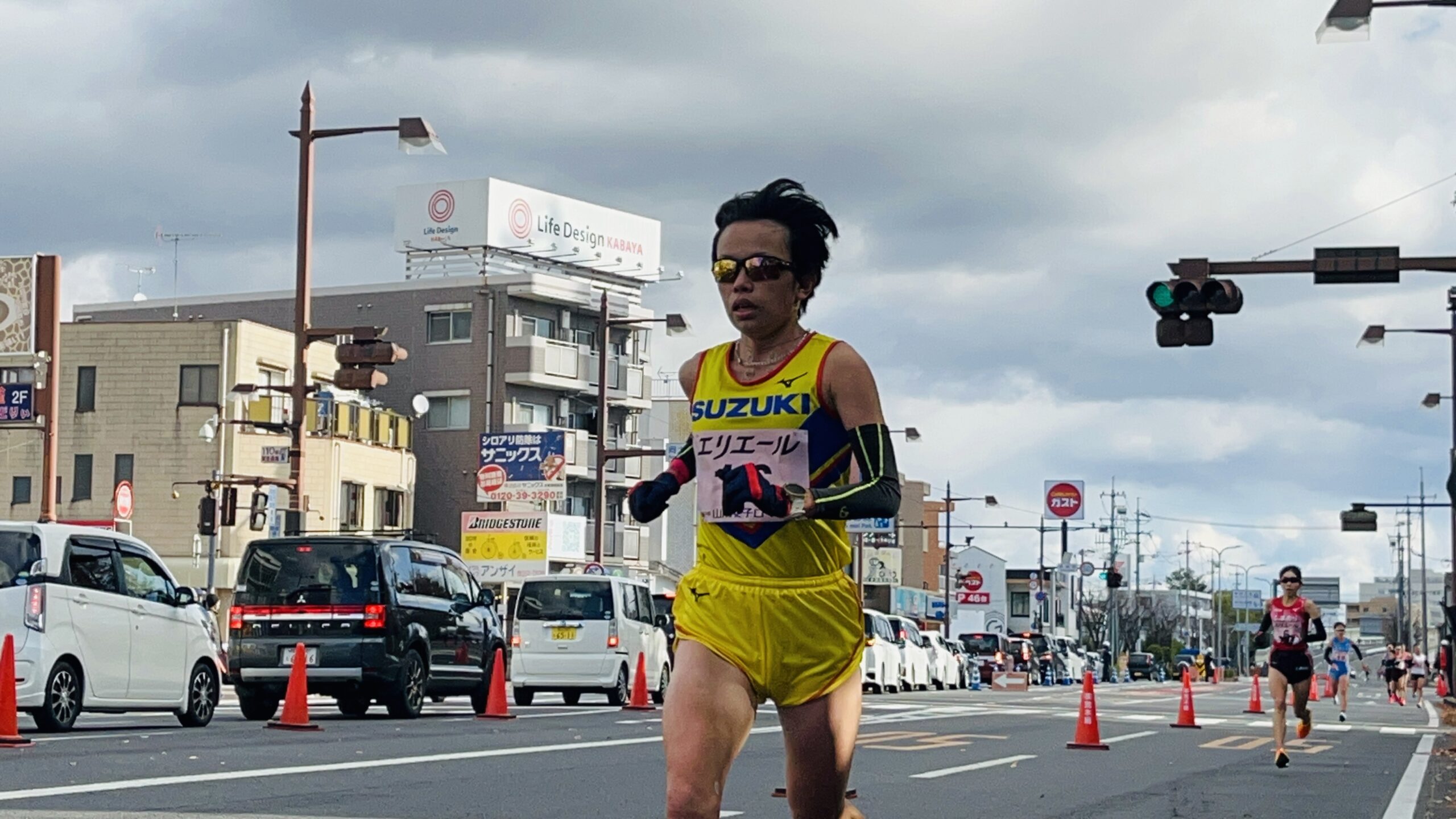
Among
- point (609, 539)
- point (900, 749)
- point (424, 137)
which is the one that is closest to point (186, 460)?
point (609, 539)

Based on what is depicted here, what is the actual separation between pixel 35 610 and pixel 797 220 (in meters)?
12.3

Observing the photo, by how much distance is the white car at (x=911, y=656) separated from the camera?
1754 inches

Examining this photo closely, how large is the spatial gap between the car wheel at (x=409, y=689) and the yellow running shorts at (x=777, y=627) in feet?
51.5

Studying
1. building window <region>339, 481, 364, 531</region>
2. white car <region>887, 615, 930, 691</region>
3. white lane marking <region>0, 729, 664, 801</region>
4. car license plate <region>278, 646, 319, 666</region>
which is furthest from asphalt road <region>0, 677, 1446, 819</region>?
building window <region>339, 481, 364, 531</region>

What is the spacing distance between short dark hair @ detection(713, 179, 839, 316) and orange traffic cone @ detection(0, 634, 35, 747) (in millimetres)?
10375

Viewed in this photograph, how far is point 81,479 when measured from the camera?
5397 cm

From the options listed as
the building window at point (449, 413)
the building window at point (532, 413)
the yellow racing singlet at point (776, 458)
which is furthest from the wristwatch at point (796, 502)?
the building window at point (449, 413)

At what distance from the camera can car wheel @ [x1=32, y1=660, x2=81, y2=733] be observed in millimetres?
16312

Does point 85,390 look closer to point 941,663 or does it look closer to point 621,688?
point 941,663

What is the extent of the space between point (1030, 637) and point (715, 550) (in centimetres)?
6874

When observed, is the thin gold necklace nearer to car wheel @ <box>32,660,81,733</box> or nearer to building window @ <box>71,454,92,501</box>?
car wheel @ <box>32,660,81,733</box>

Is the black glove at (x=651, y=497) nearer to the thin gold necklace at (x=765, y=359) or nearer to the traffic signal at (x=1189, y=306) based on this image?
the thin gold necklace at (x=765, y=359)

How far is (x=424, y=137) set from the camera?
29.1m

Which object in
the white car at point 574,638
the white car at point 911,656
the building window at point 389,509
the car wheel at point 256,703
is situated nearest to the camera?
the car wheel at point 256,703
